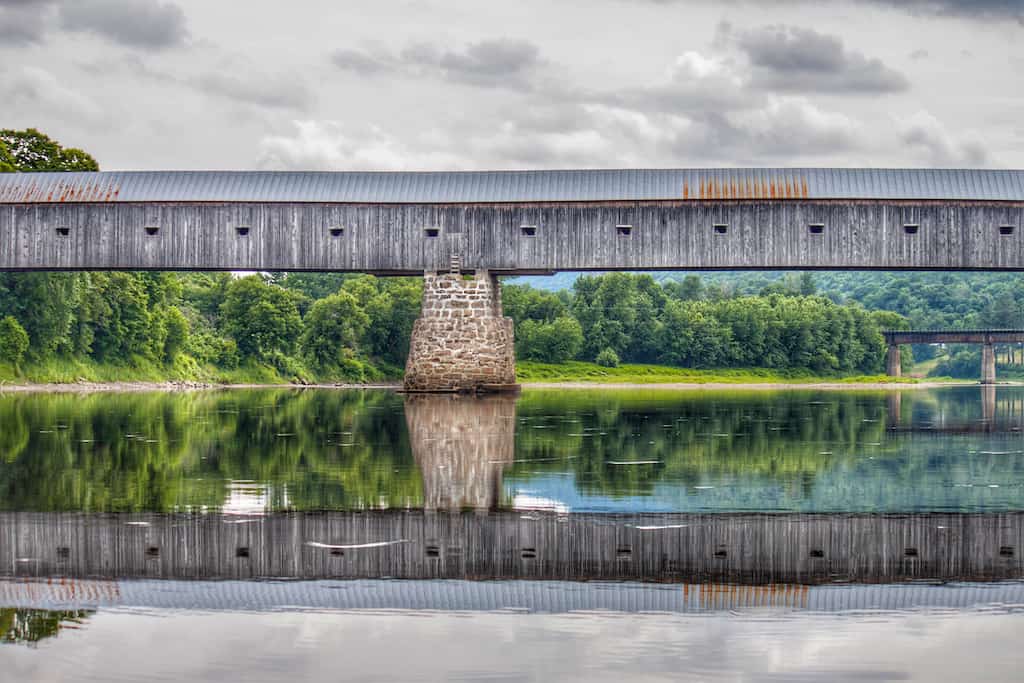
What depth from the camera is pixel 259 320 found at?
82500 millimetres

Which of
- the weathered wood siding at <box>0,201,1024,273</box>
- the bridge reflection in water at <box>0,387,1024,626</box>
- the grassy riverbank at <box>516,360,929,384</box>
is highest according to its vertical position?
the weathered wood siding at <box>0,201,1024,273</box>

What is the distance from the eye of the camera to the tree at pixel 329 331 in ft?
287

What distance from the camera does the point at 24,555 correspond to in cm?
1024

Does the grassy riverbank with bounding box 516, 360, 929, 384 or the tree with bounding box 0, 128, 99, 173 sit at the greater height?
the tree with bounding box 0, 128, 99, 173

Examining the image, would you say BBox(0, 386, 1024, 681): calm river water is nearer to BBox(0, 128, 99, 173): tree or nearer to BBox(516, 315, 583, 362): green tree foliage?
BBox(0, 128, 99, 173): tree

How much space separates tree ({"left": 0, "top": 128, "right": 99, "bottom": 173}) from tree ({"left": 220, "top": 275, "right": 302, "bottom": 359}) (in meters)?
18.9

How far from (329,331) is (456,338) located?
43.1 m

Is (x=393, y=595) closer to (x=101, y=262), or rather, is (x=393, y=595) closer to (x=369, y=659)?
(x=369, y=659)

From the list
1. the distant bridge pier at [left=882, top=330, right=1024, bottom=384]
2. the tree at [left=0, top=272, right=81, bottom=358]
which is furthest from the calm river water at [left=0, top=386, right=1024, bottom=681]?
the distant bridge pier at [left=882, top=330, right=1024, bottom=384]

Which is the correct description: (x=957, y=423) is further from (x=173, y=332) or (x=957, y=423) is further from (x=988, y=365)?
(x=988, y=365)

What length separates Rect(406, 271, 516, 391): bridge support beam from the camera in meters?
46.2

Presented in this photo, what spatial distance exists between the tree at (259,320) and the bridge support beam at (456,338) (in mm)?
37804

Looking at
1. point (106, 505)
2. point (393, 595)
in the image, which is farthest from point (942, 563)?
point (106, 505)

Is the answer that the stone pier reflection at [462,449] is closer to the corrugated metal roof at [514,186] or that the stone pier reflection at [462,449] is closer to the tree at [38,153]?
the corrugated metal roof at [514,186]
